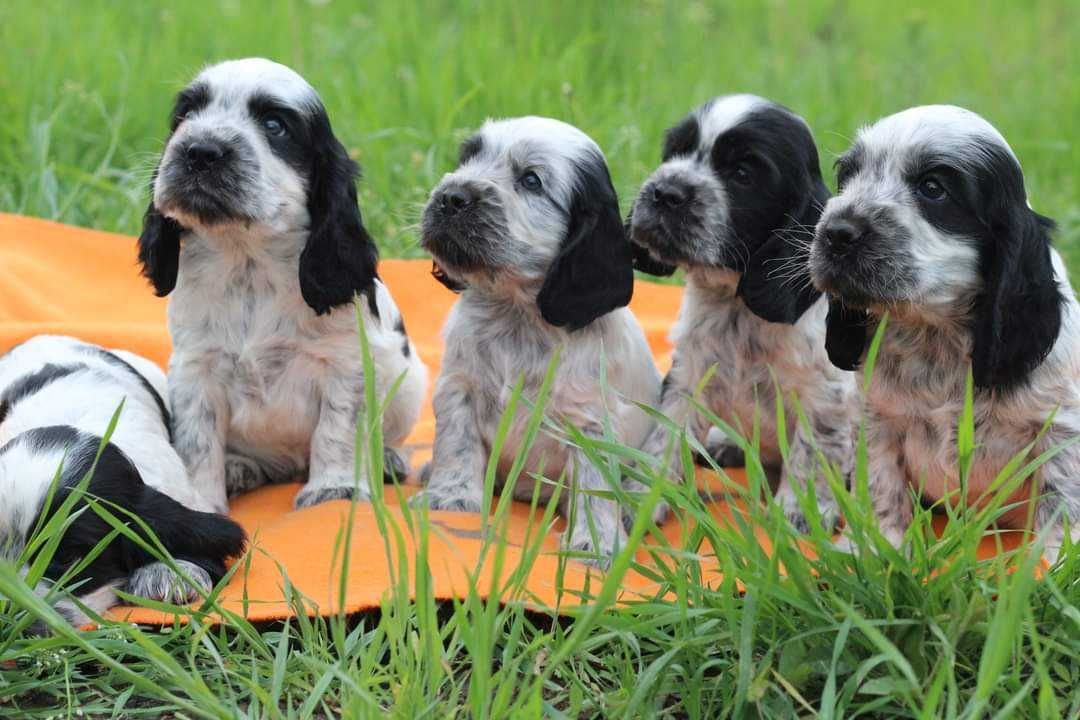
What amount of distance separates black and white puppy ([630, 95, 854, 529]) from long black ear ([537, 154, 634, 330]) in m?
0.11

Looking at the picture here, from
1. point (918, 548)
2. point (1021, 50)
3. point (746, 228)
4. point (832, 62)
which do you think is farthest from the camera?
point (1021, 50)

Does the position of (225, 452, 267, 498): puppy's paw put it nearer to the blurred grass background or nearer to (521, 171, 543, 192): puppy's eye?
(521, 171, 543, 192): puppy's eye

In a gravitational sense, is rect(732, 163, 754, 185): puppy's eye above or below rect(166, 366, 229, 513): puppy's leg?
above

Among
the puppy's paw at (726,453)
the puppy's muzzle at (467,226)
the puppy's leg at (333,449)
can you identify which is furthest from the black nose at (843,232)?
the puppy's leg at (333,449)

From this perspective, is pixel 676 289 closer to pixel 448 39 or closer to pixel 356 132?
pixel 356 132

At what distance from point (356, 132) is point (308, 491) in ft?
11.9

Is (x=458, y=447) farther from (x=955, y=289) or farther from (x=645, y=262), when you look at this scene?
(x=955, y=289)

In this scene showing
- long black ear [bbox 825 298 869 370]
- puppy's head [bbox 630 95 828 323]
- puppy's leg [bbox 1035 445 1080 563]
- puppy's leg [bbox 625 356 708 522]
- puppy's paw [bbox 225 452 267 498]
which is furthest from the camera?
puppy's paw [bbox 225 452 267 498]

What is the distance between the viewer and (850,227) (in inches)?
142

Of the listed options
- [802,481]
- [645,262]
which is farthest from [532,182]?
[802,481]

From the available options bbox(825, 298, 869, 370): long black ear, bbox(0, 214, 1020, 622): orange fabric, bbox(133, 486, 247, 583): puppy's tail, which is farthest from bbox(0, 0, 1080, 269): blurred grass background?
bbox(133, 486, 247, 583): puppy's tail

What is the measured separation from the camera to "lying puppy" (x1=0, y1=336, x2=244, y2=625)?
329 cm

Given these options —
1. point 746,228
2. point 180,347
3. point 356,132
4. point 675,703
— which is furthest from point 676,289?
point 675,703

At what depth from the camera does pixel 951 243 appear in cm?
360
